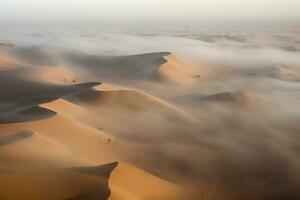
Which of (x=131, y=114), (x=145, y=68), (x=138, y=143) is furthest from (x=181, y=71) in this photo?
(x=138, y=143)

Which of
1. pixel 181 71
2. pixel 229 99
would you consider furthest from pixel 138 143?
pixel 181 71

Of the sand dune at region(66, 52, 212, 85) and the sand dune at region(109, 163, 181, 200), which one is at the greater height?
the sand dune at region(109, 163, 181, 200)

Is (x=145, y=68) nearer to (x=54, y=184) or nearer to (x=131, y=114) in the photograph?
(x=131, y=114)

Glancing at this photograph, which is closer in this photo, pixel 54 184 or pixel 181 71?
pixel 54 184

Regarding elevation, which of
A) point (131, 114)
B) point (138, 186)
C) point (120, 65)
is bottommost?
point (120, 65)

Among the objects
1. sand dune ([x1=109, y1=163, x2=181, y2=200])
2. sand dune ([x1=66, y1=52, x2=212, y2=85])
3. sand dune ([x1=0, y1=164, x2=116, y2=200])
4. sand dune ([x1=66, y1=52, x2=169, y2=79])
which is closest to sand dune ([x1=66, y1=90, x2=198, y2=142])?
sand dune ([x1=109, y1=163, x2=181, y2=200])

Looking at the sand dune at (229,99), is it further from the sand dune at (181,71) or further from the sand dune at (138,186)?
the sand dune at (138,186)

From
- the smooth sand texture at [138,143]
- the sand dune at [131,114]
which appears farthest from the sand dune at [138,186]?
the sand dune at [131,114]

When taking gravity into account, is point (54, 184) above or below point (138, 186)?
above

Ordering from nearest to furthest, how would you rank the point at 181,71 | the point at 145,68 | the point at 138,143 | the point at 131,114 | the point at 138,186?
the point at 138,186
the point at 138,143
the point at 131,114
the point at 181,71
the point at 145,68

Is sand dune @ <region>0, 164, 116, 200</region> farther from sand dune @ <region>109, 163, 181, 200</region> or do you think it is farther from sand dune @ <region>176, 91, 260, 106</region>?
sand dune @ <region>176, 91, 260, 106</region>

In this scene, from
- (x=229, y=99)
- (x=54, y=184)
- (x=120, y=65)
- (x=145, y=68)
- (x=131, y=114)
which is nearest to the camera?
(x=54, y=184)
